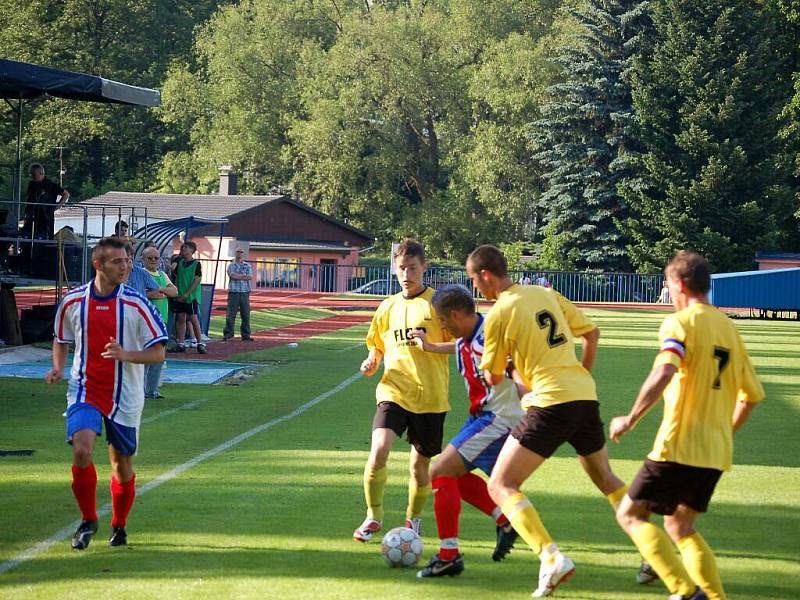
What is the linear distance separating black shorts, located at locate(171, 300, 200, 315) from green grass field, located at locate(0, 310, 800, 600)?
19.4ft

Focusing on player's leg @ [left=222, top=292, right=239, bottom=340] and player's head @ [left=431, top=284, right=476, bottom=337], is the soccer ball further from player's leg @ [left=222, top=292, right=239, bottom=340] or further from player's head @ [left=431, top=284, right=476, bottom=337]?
player's leg @ [left=222, top=292, right=239, bottom=340]

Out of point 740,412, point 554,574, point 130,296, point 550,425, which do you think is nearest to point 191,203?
point 130,296

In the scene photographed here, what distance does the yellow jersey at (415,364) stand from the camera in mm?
7902

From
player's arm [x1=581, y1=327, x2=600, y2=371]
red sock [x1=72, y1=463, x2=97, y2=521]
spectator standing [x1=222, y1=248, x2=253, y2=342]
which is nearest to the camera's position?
player's arm [x1=581, y1=327, x2=600, y2=371]

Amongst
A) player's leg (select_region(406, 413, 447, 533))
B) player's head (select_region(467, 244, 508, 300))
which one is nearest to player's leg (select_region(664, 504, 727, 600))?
player's head (select_region(467, 244, 508, 300))

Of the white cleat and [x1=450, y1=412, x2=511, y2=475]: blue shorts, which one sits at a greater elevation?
[x1=450, y1=412, x2=511, y2=475]: blue shorts

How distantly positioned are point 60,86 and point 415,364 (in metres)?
15.4

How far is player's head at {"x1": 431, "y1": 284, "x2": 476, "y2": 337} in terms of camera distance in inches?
280

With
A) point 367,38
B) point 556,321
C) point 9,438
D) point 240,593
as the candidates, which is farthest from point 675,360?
point 367,38

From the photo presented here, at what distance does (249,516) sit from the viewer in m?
8.63

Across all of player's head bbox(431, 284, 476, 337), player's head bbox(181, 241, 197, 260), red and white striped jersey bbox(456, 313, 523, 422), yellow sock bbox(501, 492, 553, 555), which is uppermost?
player's head bbox(181, 241, 197, 260)

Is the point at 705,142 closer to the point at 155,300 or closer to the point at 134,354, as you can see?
the point at 155,300

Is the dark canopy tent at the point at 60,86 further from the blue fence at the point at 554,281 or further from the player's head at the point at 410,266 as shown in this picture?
the blue fence at the point at 554,281

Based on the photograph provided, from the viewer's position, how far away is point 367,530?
7863 millimetres
